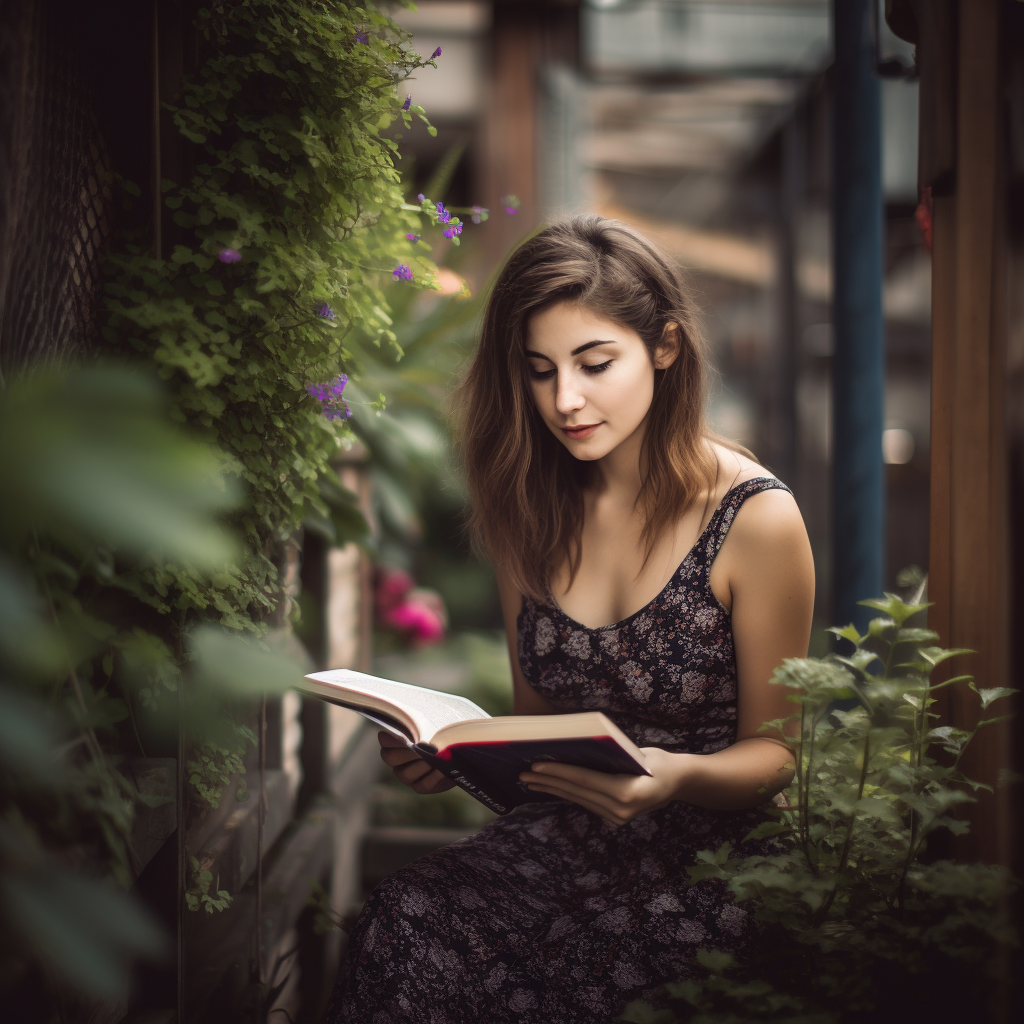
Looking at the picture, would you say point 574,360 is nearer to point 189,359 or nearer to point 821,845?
point 189,359

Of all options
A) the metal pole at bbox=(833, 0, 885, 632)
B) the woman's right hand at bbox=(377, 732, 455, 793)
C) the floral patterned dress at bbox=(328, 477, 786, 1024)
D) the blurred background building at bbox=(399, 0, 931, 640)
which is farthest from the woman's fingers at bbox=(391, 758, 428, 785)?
the blurred background building at bbox=(399, 0, 931, 640)

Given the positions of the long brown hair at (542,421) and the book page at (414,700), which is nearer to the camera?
the book page at (414,700)

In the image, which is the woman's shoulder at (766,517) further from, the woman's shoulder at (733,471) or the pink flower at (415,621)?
the pink flower at (415,621)

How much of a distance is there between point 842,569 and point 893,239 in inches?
232

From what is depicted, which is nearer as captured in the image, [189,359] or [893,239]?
[189,359]

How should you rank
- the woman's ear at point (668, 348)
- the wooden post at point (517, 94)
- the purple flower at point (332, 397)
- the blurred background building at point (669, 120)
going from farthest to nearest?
the wooden post at point (517, 94) < the blurred background building at point (669, 120) < the woman's ear at point (668, 348) < the purple flower at point (332, 397)

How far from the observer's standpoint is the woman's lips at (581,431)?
4.61 feet

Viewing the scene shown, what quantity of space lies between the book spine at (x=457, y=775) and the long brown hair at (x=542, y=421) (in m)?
0.39

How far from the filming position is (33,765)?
1.77 feet

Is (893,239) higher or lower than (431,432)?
higher

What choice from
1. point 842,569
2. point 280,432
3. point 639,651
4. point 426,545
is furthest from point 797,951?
point 426,545

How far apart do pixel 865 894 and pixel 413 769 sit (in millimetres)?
656

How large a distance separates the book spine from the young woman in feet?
0.27

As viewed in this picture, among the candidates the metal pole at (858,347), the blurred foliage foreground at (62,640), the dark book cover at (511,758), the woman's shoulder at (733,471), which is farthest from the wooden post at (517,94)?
the blurred foliage foreground at (62,640)
